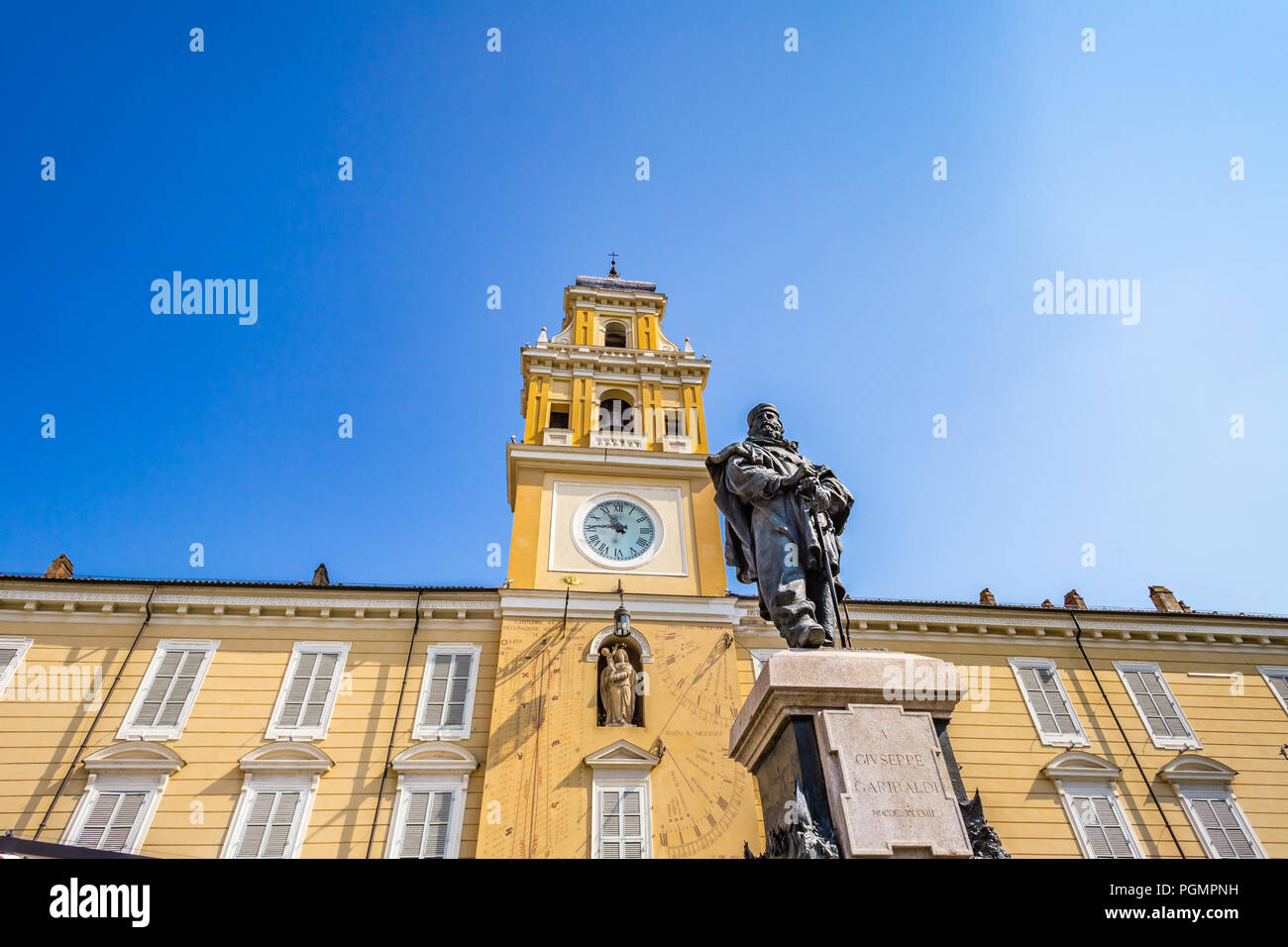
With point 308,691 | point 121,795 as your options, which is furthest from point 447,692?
point 121,795

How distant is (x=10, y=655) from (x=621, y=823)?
1375 centimetres

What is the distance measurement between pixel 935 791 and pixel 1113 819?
15.5 meters

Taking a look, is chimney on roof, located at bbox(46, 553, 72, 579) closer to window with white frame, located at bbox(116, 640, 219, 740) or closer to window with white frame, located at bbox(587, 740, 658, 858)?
window with white frame, located at bbox(116, 640, 219, 740)

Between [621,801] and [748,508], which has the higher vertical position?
[621,801]

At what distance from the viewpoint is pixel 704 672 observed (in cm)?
1620

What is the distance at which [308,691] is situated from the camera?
1580 centimetres

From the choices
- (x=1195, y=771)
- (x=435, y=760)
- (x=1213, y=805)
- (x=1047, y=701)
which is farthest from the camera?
(x=1047, y=701)

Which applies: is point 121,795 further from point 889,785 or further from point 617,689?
point 889,785

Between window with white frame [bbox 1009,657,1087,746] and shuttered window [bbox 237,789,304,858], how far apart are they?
53.1 feet

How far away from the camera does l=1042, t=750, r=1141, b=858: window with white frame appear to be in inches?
601

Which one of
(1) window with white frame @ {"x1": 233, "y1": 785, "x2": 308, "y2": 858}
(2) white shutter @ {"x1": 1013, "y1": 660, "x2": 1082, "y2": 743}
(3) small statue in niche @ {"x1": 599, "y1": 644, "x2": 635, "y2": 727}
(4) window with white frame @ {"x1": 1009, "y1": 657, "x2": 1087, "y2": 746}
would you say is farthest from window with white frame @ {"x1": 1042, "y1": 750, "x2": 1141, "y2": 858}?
(1) window with white frame @ {"x1": 233, "y1": 785, "x2": 308, "y2": 858}

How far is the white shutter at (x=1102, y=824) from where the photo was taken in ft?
49.8
